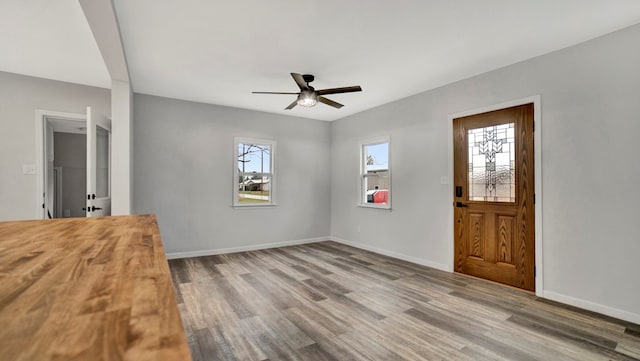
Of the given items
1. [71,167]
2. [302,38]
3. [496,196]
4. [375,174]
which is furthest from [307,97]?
[71,167]

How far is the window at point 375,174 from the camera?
5.38m

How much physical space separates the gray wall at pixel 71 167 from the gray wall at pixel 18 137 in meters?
4.17

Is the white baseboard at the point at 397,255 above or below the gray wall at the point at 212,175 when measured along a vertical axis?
below

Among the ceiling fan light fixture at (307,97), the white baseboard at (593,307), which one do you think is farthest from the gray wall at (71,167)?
the white baseboard at (593,307)

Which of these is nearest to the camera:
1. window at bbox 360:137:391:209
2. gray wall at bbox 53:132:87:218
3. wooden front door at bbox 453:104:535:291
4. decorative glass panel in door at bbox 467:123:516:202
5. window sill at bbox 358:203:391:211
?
wooden front door at bbox 453:104:535:291

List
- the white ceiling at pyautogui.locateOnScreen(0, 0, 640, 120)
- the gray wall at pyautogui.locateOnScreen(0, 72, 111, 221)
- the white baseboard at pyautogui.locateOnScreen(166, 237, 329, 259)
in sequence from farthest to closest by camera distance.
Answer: the white baseboard at pyautogui.locateOnScreen(166, 237, 329, 259) < the gray wall at pyautogui.locateOnScreen(0, 72, 111, 221) < the white ceiling at pyautogui.locateOnScreen(0, 0, 640, 120)

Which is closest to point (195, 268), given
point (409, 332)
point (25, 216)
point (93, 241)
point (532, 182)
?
point (25, 216)

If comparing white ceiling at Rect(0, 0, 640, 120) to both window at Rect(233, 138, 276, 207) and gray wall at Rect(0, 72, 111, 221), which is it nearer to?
A: gray wall at Rect(0, 72, 111, 221)

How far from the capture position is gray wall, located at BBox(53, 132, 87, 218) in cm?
738

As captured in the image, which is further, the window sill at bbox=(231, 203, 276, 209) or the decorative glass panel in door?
the window sill at bbox=(231, 203, 276, 209)

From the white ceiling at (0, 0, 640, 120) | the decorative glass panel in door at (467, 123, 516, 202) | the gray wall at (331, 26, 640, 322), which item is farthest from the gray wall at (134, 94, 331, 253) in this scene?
the decorative glass panel in door at (467, 123, 516, 202)

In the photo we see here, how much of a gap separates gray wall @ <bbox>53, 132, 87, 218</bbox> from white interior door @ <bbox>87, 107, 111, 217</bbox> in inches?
185

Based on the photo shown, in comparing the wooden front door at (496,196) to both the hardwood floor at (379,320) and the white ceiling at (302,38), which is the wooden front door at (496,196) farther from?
the white ceiling at (302,38)

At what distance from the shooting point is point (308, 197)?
20.9 ft
